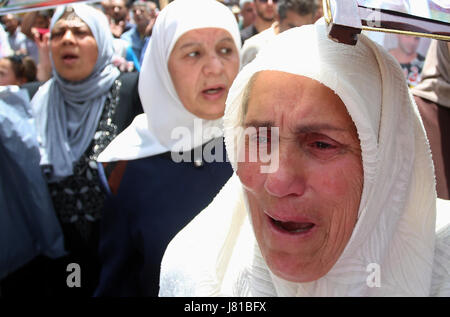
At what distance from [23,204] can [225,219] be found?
1599mm

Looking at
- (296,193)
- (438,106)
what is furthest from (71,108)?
(296,193)

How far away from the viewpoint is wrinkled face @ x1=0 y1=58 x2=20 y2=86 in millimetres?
3057

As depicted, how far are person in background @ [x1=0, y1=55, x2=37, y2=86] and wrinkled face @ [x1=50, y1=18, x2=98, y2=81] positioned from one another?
16.8 inches

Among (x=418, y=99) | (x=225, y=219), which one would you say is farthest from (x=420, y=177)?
(x=418, y=99)

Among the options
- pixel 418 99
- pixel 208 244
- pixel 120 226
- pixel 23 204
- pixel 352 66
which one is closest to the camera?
pixel 352 66

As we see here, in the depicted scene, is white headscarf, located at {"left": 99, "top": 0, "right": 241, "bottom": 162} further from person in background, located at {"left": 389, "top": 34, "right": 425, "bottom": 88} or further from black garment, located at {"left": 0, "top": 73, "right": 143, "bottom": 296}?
person in background, located at {"left": 389, "top": 34, "right": 425, "bottom": 88}

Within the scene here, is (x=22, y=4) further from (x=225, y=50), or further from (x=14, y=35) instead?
(x=14, y=35)

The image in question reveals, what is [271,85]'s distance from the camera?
43.3 inches

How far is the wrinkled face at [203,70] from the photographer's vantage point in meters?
2.17

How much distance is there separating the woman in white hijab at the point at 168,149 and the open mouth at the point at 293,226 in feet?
2.93

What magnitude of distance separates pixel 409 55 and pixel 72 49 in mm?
2233

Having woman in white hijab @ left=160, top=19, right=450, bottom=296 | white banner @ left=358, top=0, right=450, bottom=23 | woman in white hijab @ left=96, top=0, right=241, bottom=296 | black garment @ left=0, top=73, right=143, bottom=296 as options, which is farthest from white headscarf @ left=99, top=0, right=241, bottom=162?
white banner @ left=358, top=0, right=450, bottom=23

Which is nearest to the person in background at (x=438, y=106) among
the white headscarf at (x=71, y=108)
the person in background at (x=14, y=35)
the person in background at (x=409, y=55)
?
the person in background at (x=409, y=55)

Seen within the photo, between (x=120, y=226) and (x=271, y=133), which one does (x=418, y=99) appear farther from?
(x=120, y=226)
